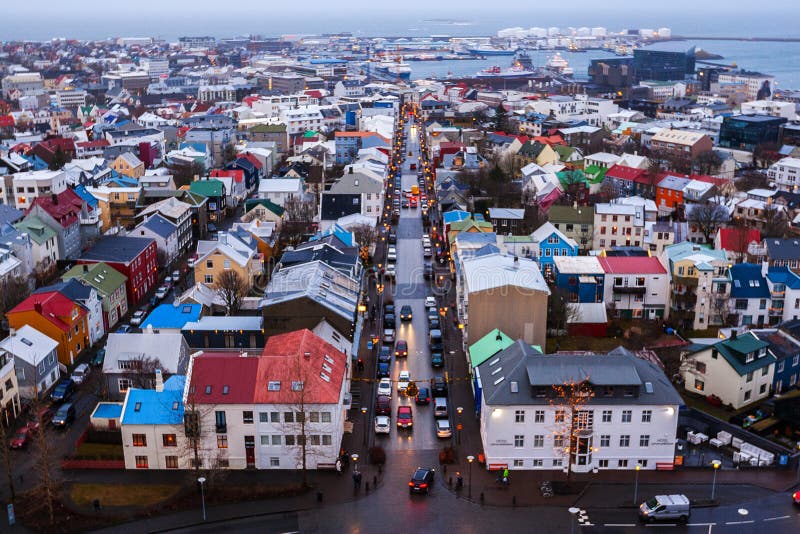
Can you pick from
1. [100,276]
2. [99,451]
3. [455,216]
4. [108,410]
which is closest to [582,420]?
[99,451]

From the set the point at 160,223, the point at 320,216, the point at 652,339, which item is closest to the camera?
the point at 652,339

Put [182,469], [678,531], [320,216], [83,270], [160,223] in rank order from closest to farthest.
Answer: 1. [678,531]
2. [182,469]
3. [83,270]
4. [160,223]
5. [320,216]

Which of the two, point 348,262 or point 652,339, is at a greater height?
point 348,262

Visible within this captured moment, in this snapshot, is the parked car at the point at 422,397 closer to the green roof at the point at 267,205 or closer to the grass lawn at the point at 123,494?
the grass lawn at the point at 123,494

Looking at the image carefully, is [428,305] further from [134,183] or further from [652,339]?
[134,183]

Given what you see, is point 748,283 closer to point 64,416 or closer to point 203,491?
point 203,491

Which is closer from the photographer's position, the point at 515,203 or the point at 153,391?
the point at 153,391

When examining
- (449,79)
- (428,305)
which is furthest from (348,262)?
(449,79)
